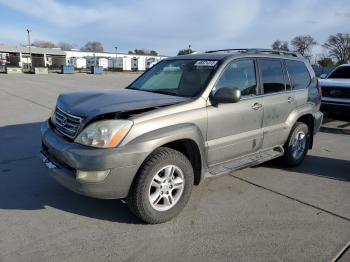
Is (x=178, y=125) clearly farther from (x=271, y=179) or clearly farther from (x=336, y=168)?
(x=336, y=168)

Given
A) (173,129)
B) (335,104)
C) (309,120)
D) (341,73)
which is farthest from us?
(341,73)

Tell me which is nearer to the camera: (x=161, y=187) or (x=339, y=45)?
(x=161, y=187)

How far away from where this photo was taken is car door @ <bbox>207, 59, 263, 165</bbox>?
4.09 meters

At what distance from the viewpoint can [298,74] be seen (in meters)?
5.64

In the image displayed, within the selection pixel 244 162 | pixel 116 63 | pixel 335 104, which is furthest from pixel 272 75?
pixel 116 63

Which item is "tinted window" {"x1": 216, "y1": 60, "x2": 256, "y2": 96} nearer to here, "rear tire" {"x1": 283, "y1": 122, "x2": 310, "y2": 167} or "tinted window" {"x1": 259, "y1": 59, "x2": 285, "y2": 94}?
"tinted window" {"x1": 259, "y1": 59, "x2": 285, "y2": 94}

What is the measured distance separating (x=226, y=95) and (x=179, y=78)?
87cm

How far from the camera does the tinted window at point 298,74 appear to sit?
546 cm

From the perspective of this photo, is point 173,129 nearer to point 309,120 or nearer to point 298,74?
point 298,74

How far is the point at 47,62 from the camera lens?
Answer: 7775 cm

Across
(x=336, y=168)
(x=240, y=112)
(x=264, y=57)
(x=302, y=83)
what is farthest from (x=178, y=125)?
(x=336, y=168)

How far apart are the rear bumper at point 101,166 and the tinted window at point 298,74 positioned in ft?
10.5

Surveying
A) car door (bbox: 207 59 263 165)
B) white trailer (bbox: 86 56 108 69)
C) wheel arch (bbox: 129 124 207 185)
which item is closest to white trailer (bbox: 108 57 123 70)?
white trailer (bbox: 86 56 108 69)

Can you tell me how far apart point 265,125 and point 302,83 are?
138 centimetres
